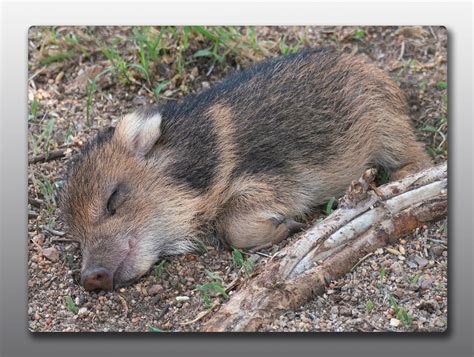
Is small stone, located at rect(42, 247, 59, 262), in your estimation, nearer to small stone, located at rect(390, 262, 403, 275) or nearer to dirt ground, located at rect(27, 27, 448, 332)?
dirt ground, located at rect(27, 27, 448, 332)

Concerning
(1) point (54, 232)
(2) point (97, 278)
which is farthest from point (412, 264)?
(1) point (54, 232)

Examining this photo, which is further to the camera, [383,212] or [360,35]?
[360,35]

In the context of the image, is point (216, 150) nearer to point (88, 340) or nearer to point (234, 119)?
point (234, 119)

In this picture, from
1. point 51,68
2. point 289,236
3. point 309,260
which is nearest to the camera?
point 309,260

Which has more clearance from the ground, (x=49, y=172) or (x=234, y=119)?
(x=234, y=119)

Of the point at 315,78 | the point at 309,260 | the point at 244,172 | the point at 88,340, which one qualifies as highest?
the point at 315,78

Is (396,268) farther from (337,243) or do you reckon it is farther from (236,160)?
(236,160)

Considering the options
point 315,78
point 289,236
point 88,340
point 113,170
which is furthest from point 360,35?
point 88,340

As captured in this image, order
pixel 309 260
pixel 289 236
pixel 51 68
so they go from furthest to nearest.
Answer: pixel 51 68 < pixel 289 236 < pixel 309 260
